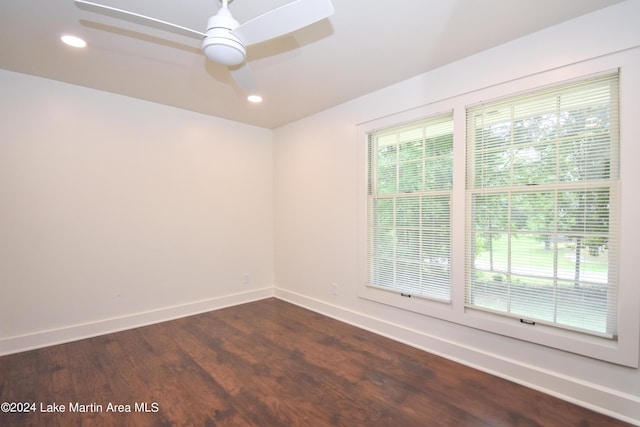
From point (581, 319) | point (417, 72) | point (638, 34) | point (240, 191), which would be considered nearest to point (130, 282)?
point (240, 191)

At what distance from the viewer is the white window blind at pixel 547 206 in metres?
1.91

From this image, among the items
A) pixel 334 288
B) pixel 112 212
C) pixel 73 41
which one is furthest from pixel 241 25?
pixel 334 288

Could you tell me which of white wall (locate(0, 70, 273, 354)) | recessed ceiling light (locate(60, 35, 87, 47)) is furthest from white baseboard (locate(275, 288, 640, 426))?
recessed ceiling light (locate(60, 35, 87, 47))

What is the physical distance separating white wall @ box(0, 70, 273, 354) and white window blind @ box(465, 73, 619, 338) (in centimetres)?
296

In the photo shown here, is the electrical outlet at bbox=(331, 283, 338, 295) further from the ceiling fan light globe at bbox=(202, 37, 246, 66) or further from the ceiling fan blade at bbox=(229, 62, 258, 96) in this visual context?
the ceiling fan light globe at bbox=(202, 37, 246, 66)

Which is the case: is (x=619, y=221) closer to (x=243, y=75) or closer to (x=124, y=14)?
(x=243, y=75)

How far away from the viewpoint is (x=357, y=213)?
10.8 feet

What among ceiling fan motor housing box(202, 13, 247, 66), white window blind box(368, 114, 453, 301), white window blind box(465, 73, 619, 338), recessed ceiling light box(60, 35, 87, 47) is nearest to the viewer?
ceiling fan motor housing box(202, 13, 247, 66)

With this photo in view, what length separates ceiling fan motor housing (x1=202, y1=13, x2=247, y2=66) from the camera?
1.55 metres

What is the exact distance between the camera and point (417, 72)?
8.87 feet

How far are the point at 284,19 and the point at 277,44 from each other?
872mm

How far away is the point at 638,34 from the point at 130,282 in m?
4.65

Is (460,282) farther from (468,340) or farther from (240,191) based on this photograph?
(240,191)

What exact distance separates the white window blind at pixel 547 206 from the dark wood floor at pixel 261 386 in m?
0.64
